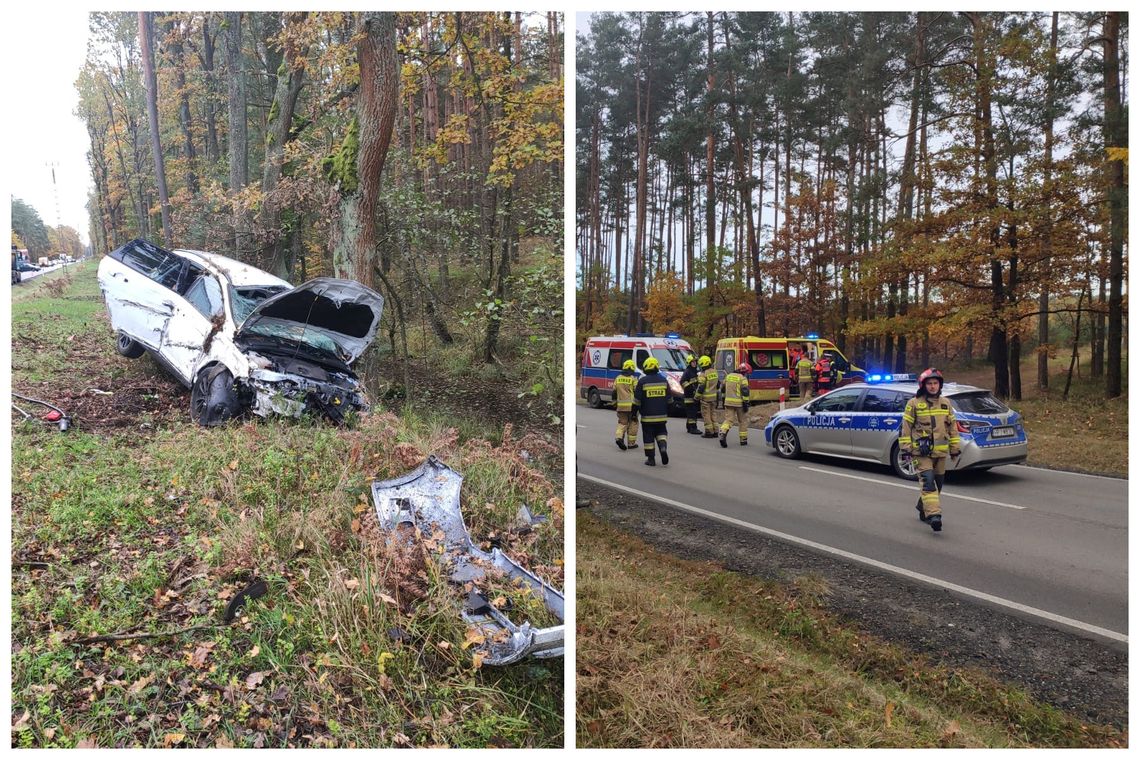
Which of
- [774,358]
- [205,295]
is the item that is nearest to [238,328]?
[205,295]

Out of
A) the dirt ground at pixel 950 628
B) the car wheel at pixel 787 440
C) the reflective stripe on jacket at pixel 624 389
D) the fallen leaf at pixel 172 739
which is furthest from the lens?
the car wheel at pixel 787 440

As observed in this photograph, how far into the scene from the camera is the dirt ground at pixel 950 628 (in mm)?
2746

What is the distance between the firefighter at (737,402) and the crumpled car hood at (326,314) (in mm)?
2617

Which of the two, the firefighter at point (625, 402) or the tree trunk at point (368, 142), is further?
the firefighter at point (625, 402)

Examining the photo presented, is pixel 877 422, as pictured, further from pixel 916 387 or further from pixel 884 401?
pixel 916 387

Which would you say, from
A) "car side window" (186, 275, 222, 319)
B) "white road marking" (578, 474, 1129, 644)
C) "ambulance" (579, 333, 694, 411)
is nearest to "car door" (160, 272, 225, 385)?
"car side window" (186, 275, 222, 319)

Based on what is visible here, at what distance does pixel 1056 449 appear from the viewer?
3613 millimetres

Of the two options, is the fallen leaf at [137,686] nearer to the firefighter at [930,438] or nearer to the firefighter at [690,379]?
the firefighter at [690,379]

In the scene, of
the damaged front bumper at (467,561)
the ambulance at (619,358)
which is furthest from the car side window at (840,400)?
the damaged front bumper at (467,561)

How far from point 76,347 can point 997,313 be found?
5315 mm

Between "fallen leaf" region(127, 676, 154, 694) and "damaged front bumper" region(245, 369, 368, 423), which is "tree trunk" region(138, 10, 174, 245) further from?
"fallen leaf" region(127, 676, 154, 694)

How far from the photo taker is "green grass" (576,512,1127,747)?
2.64 m

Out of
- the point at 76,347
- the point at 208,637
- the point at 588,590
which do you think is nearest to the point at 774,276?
the point at 588,590

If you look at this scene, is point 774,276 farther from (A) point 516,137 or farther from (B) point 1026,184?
(A) point 516,137
